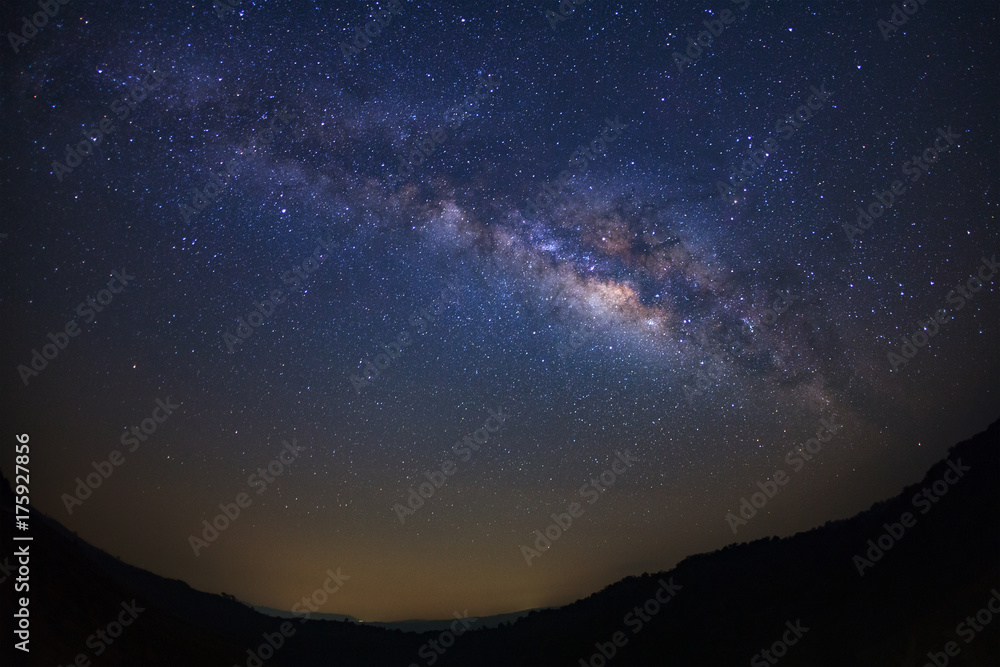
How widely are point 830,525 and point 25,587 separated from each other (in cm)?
2692

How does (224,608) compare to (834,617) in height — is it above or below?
below

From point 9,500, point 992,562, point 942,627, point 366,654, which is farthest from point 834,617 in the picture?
point 9,500

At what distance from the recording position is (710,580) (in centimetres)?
2170

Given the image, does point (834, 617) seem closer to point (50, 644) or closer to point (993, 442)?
point (993, 442)

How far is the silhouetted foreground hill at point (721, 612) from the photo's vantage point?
41.4 ft

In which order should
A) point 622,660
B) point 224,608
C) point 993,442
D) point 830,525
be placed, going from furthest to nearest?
point 224,608 < point 830,525 < point 993,442 < point 622,660

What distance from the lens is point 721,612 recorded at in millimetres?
19047

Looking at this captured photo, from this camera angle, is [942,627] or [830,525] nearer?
[942,627]

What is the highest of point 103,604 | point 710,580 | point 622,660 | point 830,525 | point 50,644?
point 830,525

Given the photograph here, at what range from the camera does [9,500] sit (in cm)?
1262

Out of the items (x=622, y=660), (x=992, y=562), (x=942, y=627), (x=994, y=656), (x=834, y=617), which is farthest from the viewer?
(x=622, y=660)

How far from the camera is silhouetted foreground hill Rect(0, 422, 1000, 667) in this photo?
41.4ft

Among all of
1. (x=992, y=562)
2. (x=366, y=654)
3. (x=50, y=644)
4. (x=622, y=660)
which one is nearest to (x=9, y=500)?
(x=50, y=644)

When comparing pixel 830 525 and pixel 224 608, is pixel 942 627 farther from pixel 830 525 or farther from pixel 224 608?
pixel 224 608
